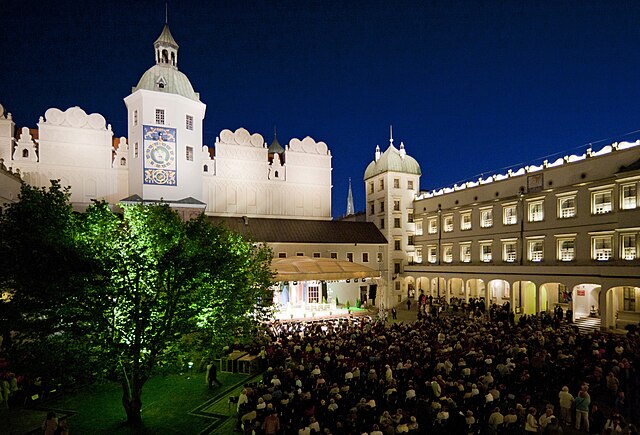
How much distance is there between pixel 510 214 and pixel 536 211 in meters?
2.80

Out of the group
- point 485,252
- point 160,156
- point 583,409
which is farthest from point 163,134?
point 583,409

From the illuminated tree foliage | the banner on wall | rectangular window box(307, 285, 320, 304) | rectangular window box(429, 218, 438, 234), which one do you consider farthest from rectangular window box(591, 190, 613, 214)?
the banner on wall

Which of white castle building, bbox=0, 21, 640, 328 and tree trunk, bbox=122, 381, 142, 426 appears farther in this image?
white castle building, bbox=0, 21, 640, 328

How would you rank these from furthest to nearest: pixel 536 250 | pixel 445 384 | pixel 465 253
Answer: pixel 465 253
pixel 536 250
pixel 445 384

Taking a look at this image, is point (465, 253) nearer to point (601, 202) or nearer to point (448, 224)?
point (448, 224)

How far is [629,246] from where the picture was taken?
29344 millimetres

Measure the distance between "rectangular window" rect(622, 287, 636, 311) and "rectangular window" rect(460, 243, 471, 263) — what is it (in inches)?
544

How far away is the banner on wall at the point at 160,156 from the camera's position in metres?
42.5

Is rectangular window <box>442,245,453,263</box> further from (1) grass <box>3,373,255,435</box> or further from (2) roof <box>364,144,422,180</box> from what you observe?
(1) grass <box>3,373,255,435</box>

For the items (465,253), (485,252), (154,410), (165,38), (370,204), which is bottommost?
(154,410)

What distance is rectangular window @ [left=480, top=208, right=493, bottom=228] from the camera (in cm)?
4197

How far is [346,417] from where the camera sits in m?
13.6

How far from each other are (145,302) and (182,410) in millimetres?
5681

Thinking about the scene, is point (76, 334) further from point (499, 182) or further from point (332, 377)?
point (499, 182)
